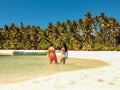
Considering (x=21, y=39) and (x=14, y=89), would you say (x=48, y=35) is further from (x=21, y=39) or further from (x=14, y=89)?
(x=14, y=89)

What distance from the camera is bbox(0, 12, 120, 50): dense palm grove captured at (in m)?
81.2

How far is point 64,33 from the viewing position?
8469 centimetres

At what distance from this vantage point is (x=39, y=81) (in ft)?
35.4

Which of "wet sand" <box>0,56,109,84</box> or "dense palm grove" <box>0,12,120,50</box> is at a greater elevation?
"dense palm grove" <box>0,12,120,50</box>

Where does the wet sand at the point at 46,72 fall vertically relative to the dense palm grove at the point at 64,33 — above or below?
below

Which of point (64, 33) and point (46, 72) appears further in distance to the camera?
point (64, 33)

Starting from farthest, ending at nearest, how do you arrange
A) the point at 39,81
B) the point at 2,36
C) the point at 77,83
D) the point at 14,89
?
the point at 2,36 → the point at 39,81 → the point at 77,83 → the point at 14,89

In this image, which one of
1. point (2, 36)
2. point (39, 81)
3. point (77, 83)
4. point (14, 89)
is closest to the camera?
point (14, 89)

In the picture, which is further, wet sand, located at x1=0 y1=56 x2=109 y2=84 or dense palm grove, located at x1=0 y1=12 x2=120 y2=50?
dense palm grove, located at x1=0 y1=12 x2=120 y2=50

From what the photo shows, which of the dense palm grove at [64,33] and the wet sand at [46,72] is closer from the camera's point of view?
the wet sand at [46,72]

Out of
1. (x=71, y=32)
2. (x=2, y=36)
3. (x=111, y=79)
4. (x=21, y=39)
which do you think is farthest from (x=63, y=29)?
(x=111, y=79)

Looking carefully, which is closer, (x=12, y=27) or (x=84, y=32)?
(x=84, y=32)

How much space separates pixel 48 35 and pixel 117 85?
75.6m

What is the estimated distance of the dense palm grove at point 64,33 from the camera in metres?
81.2
